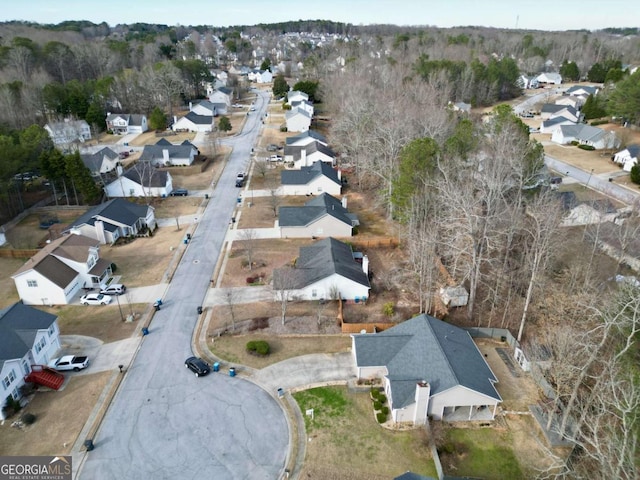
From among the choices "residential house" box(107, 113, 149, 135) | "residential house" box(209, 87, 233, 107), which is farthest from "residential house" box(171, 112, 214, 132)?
"residential house" box(209, 87, 233, 107)

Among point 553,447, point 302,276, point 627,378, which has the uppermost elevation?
point 627,378

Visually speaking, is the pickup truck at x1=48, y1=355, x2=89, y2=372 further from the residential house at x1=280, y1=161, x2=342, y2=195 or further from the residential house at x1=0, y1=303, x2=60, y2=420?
the residential house at x1=280, y1=161, x2=342, y2=195

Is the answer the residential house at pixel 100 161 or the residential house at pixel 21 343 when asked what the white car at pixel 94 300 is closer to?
the residential house at pixel 21 343

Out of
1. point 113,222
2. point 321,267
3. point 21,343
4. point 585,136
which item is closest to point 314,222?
point 321,267

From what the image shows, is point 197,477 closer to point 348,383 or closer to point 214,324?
point 348,383

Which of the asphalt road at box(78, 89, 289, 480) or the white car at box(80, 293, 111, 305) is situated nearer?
the asphalt road at box(78, 89, 289, 480)

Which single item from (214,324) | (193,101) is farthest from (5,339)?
(193,101)

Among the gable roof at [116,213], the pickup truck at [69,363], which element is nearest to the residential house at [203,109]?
the gable roof at [116,213]
